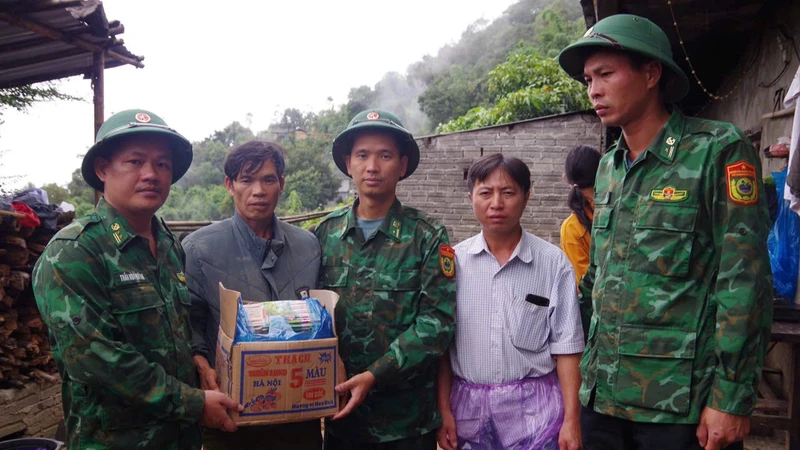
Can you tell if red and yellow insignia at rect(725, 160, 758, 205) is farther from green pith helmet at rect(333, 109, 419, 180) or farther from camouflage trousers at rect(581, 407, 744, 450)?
green pith helmet at rect(333, 109, 419, 180)

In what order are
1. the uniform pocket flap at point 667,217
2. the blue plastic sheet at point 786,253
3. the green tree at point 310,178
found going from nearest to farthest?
the uniform pocket flap at point 667,217 → the blue plastic sheet at point 786,253 → the green tree at point 310,178

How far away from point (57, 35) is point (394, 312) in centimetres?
427

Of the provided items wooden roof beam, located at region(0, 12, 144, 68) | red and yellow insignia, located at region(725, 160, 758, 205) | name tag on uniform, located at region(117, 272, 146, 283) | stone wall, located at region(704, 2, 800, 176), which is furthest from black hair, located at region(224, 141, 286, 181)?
stone wall, located at region(704, 2, 800, 176)

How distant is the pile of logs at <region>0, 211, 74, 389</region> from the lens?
4.71m

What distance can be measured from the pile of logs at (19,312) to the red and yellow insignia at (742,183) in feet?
16.3

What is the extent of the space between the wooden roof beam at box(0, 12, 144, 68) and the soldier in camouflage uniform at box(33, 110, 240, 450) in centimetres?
306

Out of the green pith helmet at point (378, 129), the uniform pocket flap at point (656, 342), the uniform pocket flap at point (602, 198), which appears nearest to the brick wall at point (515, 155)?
the green pith helmet at point (378, 129)

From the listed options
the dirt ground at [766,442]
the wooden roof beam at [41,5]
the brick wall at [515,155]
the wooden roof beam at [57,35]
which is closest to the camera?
the dirt ground at [766,442]

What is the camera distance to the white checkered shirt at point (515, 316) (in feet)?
7.68

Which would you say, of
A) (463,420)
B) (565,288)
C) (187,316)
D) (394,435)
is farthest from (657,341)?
(187,316)

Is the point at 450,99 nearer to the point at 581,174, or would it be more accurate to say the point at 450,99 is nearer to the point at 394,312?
the point at 581,174

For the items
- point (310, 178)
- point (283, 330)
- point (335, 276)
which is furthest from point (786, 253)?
point (310, 178)

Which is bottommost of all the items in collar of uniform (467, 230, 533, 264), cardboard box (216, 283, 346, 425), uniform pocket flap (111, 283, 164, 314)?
cardboard box (216, 283, 346, 425)

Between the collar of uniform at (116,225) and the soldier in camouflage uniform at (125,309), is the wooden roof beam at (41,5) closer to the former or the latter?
the soldier in camouflage uniform at (125,309)
